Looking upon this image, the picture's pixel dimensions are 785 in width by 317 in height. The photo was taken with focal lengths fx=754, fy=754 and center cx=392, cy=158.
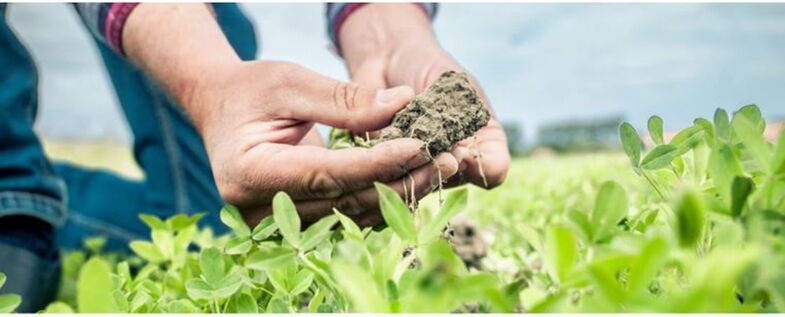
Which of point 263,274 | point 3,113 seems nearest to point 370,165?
point 263,274

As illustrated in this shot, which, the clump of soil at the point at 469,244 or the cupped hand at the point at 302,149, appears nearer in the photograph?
the cupped hand at the point at 302,149

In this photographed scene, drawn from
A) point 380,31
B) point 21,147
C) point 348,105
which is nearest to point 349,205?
point 348,105

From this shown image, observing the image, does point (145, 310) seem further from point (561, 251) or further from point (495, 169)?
point (495, 169)

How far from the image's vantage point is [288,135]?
1396mm

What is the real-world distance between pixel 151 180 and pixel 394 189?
2.62 m

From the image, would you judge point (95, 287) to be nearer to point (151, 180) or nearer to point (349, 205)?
point (349, 205)

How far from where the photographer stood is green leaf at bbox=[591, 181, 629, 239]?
1.89 feet

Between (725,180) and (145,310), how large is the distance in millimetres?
662

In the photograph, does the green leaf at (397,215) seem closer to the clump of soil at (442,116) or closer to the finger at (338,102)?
the clump of soil at (442,116)

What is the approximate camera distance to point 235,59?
155cm

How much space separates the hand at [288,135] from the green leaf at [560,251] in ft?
1.85

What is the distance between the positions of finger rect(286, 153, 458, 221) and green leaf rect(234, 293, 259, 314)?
334 mm

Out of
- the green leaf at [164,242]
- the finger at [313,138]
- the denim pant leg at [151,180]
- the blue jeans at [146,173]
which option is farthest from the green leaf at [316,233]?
the denim pant leg at [151,180]

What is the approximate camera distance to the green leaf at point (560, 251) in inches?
20.5
